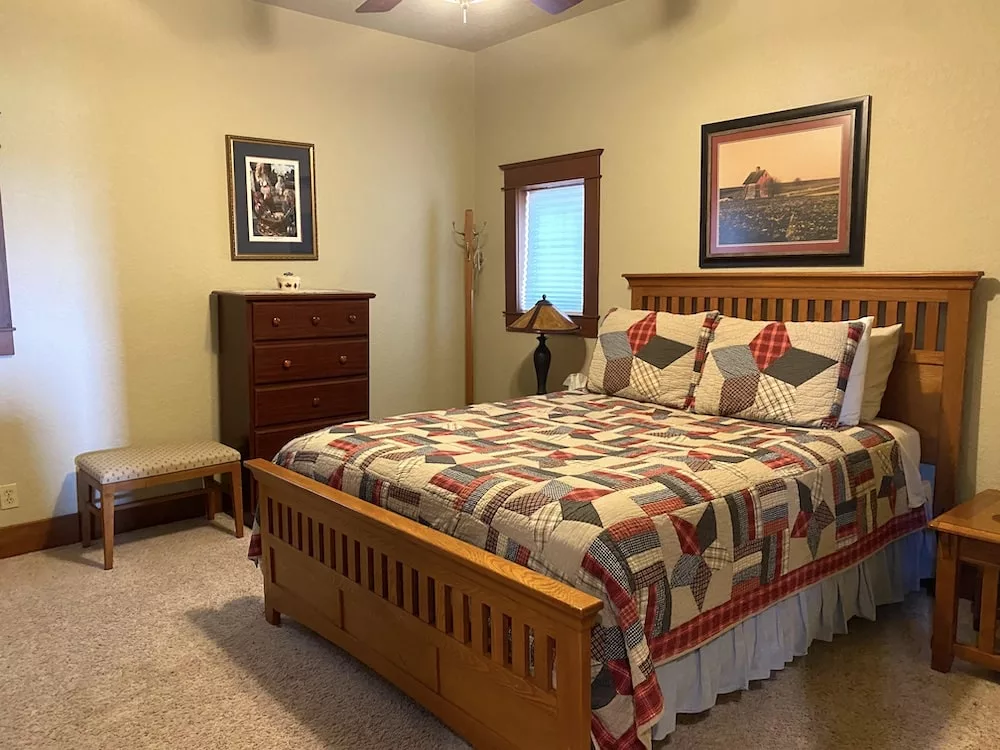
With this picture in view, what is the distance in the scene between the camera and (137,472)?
343 centimetres

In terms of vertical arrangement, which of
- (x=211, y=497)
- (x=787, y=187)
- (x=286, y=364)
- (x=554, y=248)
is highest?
(x=787, y=187)

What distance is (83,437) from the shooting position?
3.75 m

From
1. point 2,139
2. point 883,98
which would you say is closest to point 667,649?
point 883,98

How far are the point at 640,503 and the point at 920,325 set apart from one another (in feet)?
5.82

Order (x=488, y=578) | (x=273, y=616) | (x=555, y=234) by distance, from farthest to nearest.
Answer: (x=555, y=234) < (x=273, y=616) < (x=488, y=578)

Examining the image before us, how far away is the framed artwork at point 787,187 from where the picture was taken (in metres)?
3.25

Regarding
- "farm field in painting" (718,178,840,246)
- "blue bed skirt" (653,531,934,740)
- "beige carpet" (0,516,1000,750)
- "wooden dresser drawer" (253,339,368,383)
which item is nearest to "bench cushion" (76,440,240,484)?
"wooden dresser drawer" (253,339,368,383)

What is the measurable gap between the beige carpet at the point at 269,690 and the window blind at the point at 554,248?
2427mm

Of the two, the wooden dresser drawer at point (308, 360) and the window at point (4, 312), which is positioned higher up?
the window at point (4, 312)

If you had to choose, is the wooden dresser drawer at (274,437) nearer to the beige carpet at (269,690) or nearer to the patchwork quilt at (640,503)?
the beige carpet at (269,690)

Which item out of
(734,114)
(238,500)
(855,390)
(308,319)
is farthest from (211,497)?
(734,114)

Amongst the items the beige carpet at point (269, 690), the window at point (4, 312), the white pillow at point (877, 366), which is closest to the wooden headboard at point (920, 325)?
the white pillow at point (877, 366)

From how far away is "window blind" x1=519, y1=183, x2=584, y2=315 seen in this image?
4.55m

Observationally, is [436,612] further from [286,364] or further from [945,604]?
[286,364]
